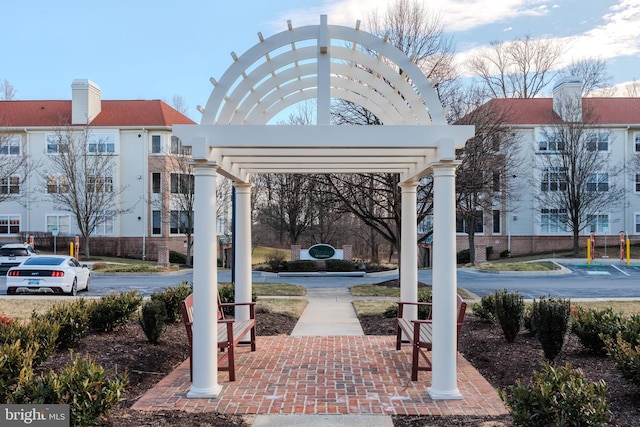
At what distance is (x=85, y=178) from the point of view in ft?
110

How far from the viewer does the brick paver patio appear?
5.36m

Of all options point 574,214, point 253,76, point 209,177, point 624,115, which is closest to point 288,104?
point 253,76

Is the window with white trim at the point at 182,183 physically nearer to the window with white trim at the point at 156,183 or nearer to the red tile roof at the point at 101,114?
the window with white trim at the point at 156,183

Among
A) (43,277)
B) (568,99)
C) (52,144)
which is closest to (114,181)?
(52,144)

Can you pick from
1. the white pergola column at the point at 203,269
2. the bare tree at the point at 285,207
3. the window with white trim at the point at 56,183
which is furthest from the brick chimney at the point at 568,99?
the window with white trim at the point at 56,183

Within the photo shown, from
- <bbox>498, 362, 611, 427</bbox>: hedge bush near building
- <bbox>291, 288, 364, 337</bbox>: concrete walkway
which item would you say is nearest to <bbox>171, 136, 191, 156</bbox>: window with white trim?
<bbox>291, 288, 364, 337</bbox>: concrete walkway

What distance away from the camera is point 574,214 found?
33.2 meters

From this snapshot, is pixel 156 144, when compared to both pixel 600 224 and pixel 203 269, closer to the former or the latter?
pixel 600 224

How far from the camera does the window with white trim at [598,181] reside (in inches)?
1368

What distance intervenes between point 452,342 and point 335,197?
13569 mm

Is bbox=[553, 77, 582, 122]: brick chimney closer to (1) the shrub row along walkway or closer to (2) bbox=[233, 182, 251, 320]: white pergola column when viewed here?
(1) the shrub row along walkway

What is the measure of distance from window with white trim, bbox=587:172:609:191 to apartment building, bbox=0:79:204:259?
27432mm

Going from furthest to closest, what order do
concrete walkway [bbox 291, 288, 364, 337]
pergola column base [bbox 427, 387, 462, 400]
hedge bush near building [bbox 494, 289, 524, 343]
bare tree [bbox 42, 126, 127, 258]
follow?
bare tree [bbox 42, 126, 127, 258] < concrete walkway [bbox 291, 288, 364, 337] < hedge bush near building [bbox 494, 289, 524, 343] < pergola column base [bbox 427, 387, 462, 400]

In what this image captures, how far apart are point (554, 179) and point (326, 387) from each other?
107 ft
